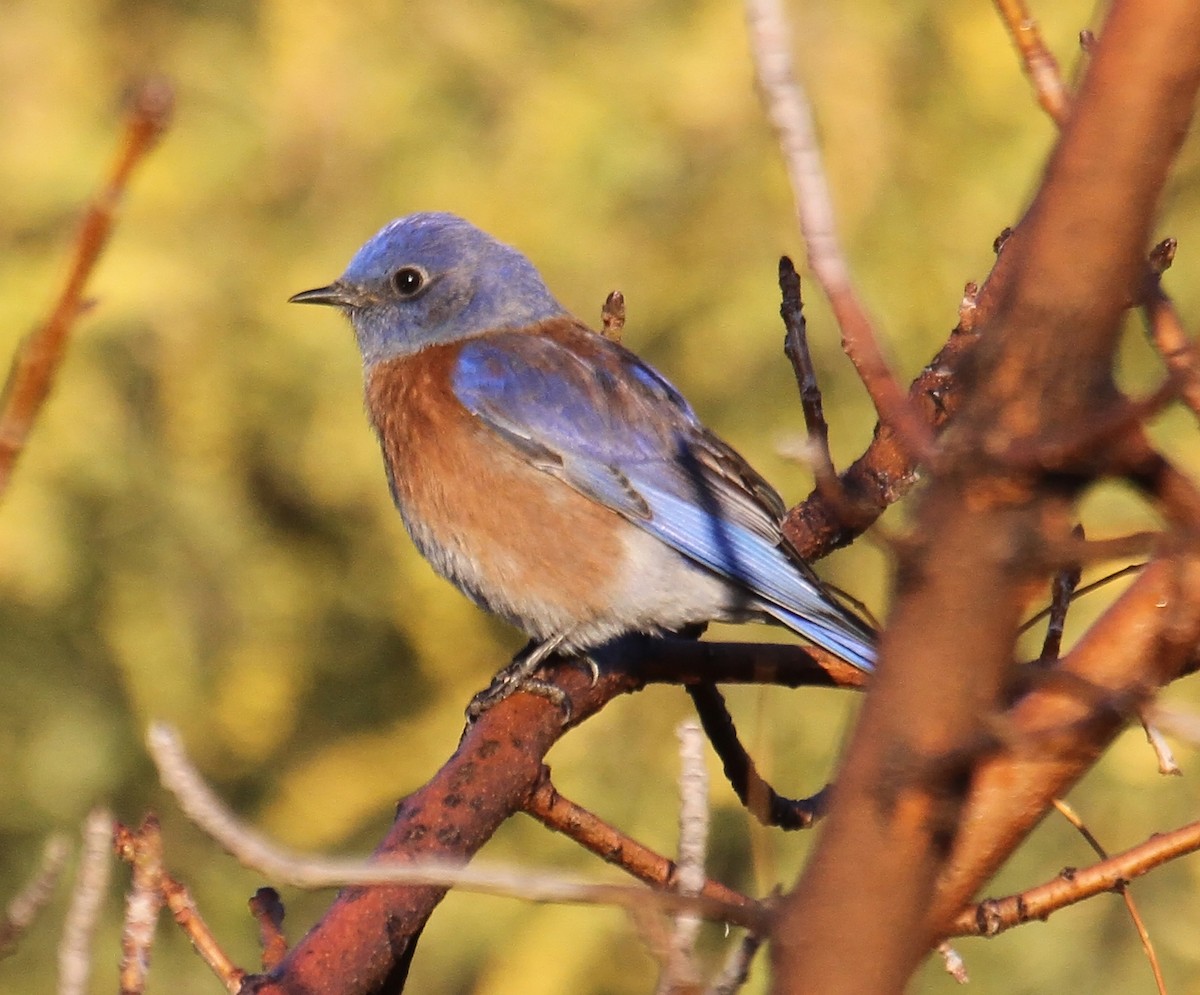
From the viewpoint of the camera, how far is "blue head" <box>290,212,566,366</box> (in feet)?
14.2

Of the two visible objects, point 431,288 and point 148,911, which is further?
point 431,288

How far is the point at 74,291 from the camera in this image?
1.00 metres

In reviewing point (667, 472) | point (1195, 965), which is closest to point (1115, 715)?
point (667, 472)

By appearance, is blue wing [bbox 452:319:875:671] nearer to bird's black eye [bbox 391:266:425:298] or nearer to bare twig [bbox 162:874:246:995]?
bird's black eye [bbox 391:266:425:298]

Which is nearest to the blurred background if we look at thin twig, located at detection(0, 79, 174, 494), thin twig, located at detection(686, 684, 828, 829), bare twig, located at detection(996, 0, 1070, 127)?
thin twig, located at detection(686, 684, 828, 829)

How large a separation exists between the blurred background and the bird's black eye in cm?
105

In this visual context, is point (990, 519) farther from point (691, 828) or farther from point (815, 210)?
point (691, 828)

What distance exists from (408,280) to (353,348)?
1.08 m

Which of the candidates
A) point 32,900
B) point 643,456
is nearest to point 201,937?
point 32,900

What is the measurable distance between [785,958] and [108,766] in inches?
180

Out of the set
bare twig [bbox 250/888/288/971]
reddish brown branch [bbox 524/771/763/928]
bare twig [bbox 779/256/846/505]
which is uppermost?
bare twig [bbox 779/256/846/505]

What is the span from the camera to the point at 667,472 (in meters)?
3.85

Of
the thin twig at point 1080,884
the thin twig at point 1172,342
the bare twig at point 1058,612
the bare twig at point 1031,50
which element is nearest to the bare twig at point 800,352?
the bare twig at point 1058,612

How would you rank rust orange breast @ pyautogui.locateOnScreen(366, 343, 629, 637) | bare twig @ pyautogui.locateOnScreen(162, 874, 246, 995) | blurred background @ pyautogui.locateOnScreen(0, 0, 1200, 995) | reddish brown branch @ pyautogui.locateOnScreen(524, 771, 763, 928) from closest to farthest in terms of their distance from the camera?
bare twig @ pyautogui.locateOnScreen(162, 874, 246, 995) < reddish brown branch @ pyautogui.locateOnScreen(524, 771, 763, 928) < rust orange breast @ pyautogui.locateOnScreen(366, 343, 629, 637) < blurred background @ pyautogui.locateOnScreen(0, 0, 1200, 995)
